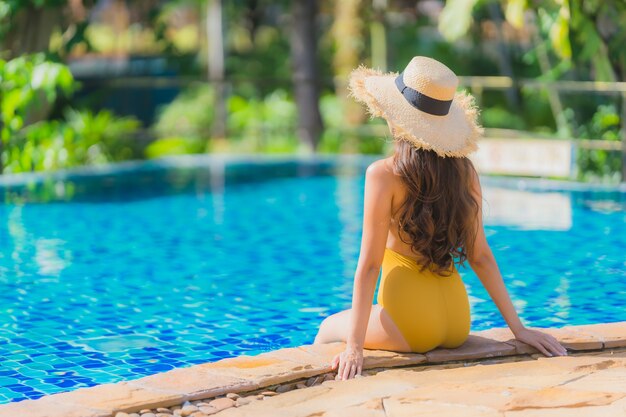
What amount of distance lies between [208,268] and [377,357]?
12.2ft

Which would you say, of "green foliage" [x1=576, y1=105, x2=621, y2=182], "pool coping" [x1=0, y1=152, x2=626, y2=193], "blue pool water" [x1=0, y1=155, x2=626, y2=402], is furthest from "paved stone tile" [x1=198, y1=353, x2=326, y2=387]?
"green foliage" [x1=576, y1=105, x2=621, y2=182]

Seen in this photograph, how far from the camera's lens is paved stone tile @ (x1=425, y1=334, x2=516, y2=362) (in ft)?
16.1

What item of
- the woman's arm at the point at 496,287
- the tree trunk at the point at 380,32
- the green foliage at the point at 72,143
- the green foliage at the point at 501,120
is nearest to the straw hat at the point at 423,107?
the woman's arm at the point at 496,287

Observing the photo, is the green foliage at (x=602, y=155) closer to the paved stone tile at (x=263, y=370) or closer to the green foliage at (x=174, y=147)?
the green foliage at (x=174, y=147)

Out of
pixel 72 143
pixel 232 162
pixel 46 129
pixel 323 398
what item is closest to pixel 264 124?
pixel 232 162

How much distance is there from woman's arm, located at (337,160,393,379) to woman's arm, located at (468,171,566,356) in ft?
1.51

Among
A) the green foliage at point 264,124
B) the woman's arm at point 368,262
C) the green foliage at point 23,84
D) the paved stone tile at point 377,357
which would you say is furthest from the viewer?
the green foliage at point 264,124

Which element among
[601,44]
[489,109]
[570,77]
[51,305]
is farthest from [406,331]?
[489,109]

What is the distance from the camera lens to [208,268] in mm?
8398

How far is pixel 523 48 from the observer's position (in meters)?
22.8

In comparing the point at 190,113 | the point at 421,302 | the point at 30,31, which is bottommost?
the point at 421,302

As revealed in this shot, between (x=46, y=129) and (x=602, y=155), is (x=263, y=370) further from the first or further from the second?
(x=46, y=129)

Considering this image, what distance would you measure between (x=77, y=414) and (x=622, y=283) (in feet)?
14.8

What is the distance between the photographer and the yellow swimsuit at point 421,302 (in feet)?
15.9
